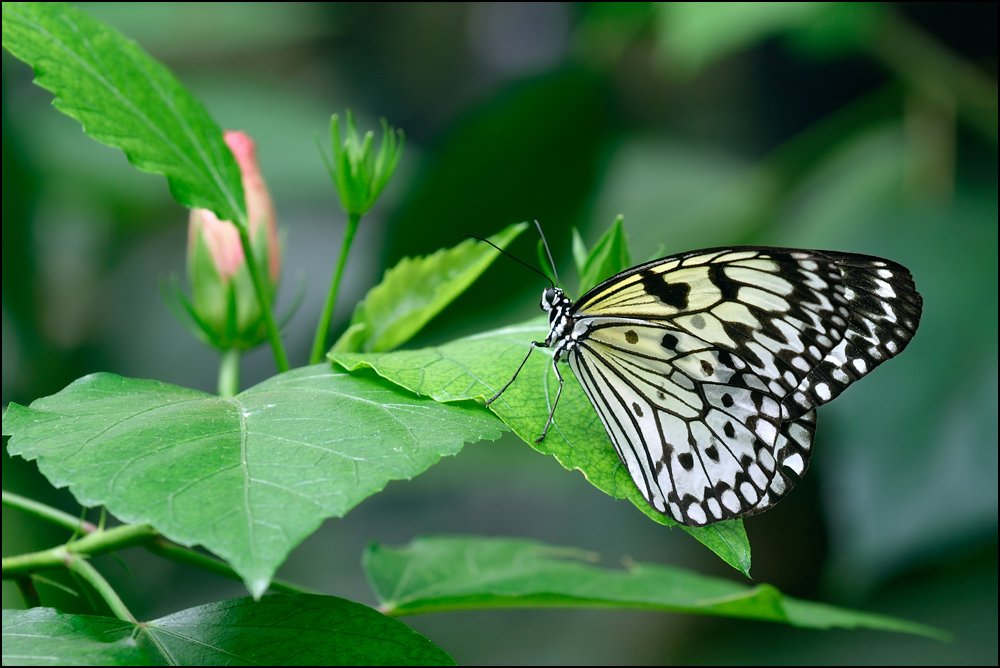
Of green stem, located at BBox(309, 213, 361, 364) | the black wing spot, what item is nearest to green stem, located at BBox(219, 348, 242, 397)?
green stem, located at BBox(309, 213, 361, 364)

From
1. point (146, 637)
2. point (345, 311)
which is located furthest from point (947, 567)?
point (146, 637)

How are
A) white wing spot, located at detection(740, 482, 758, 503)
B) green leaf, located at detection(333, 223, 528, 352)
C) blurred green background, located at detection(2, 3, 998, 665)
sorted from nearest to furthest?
white wing spot, located at detection(740, 482, 758, 503) < green leaf, located at detection(333, 223, 528, 352) < blurred green background, located at detection(2, 3, 998, 665)

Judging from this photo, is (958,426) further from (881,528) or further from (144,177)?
(144,177)

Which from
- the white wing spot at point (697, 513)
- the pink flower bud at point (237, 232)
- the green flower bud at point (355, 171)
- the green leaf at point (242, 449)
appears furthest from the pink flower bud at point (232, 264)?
the white wing spot at point (697, 513)

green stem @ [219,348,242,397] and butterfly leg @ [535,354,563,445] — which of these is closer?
butterfly leg @ [535,354,563,445]

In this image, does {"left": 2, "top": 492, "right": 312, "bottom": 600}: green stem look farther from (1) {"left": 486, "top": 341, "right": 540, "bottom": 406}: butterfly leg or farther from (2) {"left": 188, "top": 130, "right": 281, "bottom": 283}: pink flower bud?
(2) {"left": 188, "top": 130, "right": 281, "bottom": 283}: pink flower bud
